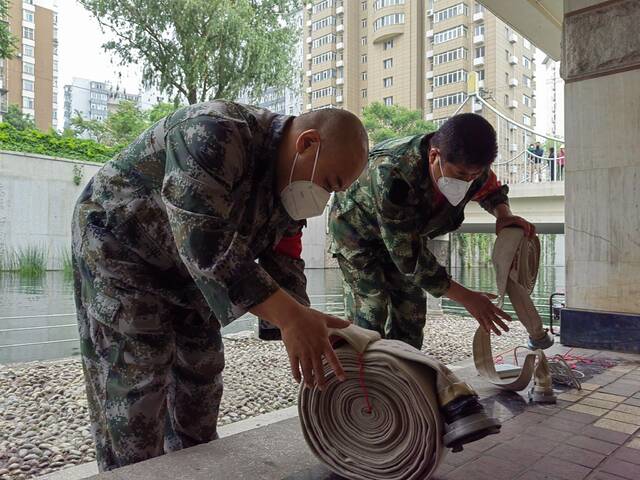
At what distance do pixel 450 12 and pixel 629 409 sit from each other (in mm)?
47748

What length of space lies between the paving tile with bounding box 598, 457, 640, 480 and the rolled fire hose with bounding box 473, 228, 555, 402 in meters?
0.69

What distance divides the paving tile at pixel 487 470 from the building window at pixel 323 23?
5081 cm

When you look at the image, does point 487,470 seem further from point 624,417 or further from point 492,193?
point 492,193

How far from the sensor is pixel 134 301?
163cm

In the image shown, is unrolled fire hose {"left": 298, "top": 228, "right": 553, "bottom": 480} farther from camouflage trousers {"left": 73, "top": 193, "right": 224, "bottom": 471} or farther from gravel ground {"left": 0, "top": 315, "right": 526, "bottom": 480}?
gravel ground {"left": 0, "top": 315, "right": 526, "bottom": 480}

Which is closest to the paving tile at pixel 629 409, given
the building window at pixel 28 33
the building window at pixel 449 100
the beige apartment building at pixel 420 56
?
the beige apartment building at pixel 420 56

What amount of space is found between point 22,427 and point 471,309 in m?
3.15

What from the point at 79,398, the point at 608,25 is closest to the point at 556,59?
the point at 608,25

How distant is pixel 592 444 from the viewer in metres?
2.01

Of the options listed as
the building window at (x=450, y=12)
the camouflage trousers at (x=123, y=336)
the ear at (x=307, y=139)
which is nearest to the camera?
the ear at (x=307, y=139)

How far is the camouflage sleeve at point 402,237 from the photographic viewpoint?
2184 mm

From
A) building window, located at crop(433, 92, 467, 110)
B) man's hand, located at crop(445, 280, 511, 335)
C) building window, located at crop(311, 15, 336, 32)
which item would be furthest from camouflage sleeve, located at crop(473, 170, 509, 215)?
building window, located at crop(311, 15, 336, 32)

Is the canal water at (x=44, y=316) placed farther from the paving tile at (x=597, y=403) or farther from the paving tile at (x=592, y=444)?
the paving tile at (x=592, y=444)

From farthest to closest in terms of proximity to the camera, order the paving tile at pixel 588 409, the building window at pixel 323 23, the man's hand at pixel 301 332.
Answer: the building window at pixel 323 23 < the paving tile at pixel 588 409 < the man's hand at pixel 301 332
